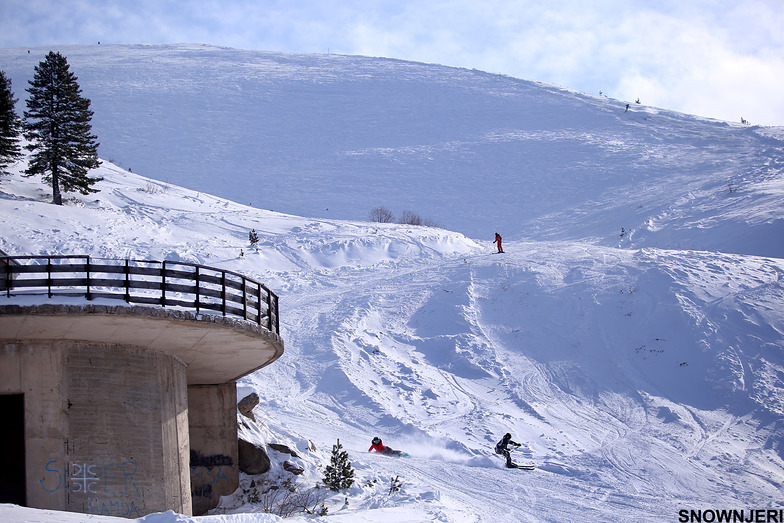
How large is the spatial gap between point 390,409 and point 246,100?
57.1m

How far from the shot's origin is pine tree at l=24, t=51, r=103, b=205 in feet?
115

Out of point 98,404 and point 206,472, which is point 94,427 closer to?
point 98,404

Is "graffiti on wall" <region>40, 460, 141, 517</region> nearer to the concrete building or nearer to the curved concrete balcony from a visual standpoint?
the concrete building

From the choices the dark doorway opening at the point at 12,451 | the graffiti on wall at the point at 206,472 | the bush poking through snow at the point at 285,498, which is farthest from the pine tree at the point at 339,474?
the dark doorway opening at the point at 12,451

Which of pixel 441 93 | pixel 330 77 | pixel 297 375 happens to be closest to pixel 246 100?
pixel 330 77

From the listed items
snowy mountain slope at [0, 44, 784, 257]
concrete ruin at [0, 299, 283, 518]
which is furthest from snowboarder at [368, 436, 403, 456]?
snowy mountain slope at [0, 44, 784, 257]

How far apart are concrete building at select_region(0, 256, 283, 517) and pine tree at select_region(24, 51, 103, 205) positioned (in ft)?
83.4

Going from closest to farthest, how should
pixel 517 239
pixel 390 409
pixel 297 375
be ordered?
1. pixel 390 409
2. pixel 297 375
3. pixel 517 239

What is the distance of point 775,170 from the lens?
149ft

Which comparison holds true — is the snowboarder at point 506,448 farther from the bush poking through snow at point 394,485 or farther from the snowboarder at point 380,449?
the bush poking through snow at point 394,485

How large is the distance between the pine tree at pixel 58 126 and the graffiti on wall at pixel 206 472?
77.3ft

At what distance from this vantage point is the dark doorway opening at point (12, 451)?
12219 millimetres

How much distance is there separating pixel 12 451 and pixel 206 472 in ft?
15.4

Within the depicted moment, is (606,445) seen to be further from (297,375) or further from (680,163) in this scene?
(680,163)
